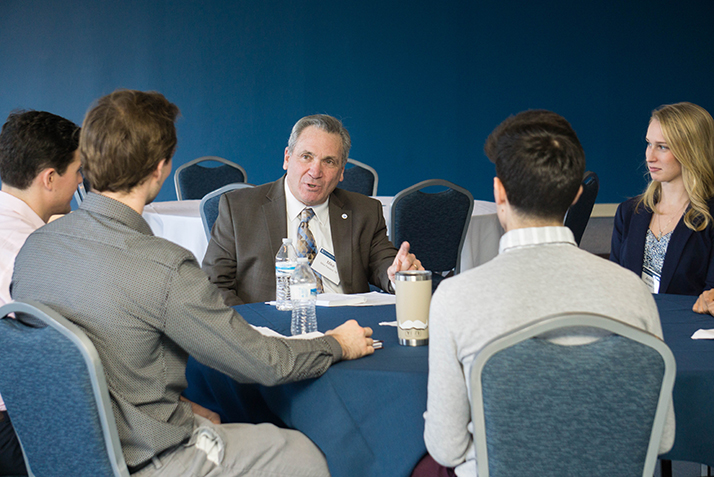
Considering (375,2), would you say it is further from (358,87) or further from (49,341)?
(49,341)

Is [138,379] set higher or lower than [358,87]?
lower

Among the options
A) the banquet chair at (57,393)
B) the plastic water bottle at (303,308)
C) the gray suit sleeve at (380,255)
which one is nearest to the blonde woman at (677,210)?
the gray suit sleeve at (380,255)

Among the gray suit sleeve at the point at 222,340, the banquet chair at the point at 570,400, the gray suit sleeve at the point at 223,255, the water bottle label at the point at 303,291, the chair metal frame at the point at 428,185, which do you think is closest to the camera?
the banquet chair at the point at 570,400

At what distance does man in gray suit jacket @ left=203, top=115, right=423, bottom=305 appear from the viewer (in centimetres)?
242

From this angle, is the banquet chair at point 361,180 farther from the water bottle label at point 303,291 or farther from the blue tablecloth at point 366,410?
the blue tablecloth at point 366,410

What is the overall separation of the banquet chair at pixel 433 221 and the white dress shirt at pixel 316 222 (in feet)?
4.15

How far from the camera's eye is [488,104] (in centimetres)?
736

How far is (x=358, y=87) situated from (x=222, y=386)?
19.2ft

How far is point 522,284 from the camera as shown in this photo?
3.55 ft

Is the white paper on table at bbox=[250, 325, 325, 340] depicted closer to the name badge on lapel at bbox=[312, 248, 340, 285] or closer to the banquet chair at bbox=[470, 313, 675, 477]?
the banquet chair at bbox=[470, 313, 675, 477]

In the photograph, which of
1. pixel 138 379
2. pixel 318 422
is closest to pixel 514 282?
pixel 318 422

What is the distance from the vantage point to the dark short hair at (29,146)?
72.5 inches

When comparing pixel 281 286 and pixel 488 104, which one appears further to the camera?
pixel 488 104

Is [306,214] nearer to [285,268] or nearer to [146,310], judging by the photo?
[285,268]
